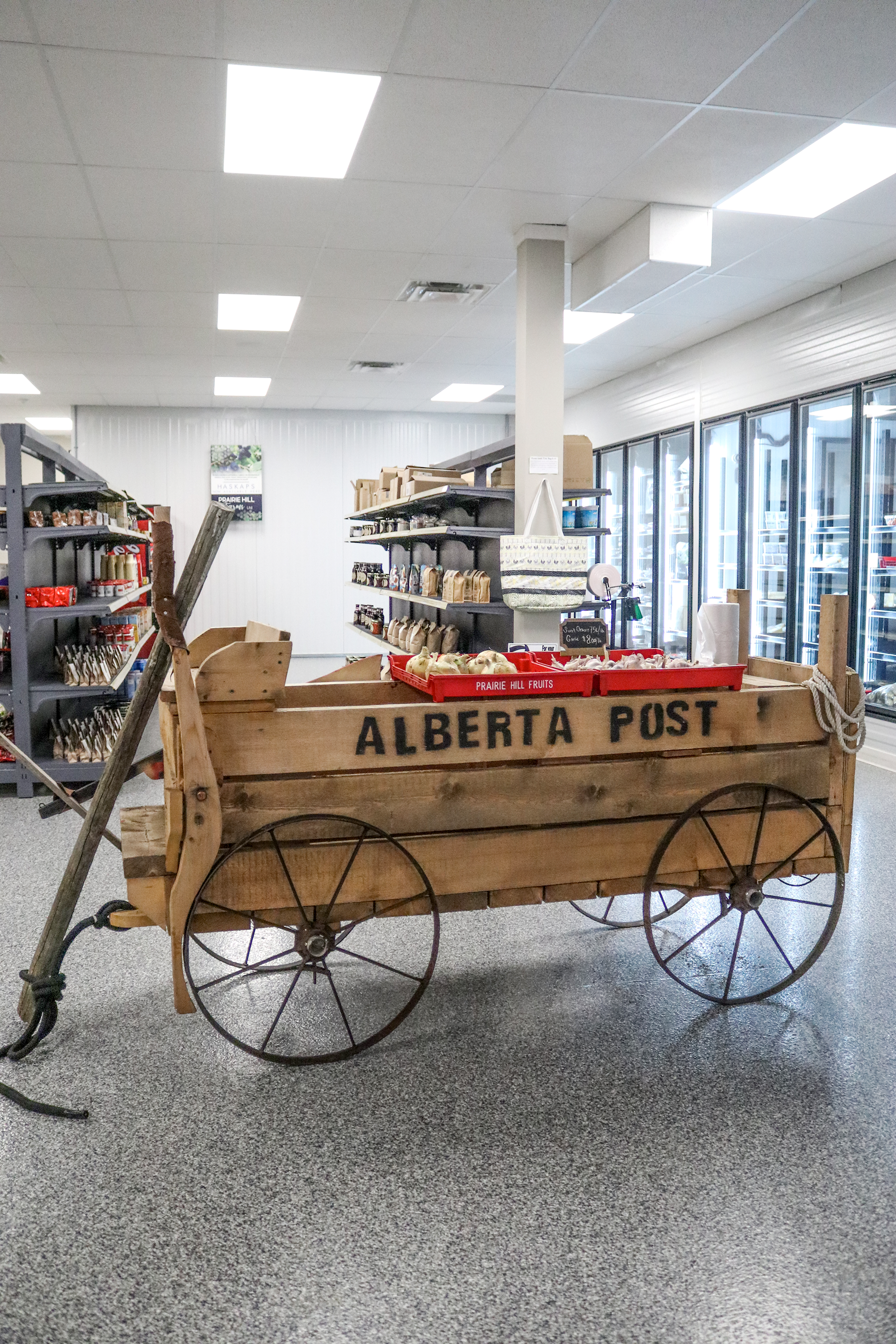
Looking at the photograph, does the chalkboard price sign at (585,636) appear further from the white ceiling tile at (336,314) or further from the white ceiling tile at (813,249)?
the white ceiling tile at (336,314)

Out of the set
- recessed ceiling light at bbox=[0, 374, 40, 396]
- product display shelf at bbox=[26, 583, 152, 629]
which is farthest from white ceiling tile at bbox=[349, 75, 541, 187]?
recessed ceiling light at bbox=[0, 374, 40, 396]

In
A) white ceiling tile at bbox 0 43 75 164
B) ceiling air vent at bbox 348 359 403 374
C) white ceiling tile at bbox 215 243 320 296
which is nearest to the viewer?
white ceiling tile at bbox 0 43 75 164

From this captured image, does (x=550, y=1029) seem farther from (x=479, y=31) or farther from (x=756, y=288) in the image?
(x=756, y=288)

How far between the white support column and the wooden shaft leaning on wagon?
3.46 metres

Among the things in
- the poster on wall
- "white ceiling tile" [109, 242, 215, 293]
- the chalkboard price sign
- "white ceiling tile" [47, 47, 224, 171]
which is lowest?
the chalkboard price sign

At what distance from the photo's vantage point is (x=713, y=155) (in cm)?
481

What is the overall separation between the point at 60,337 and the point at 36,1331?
28.1 feet

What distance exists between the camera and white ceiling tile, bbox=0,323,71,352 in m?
8.35

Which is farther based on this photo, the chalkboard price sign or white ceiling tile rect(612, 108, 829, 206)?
white ceiling tile rect(612, 108, 829, 206)

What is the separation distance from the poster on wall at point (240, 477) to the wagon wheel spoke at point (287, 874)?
429 inches

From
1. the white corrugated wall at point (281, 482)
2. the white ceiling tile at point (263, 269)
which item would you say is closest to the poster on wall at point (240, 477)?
the white corrugated wall at point (281, 482)

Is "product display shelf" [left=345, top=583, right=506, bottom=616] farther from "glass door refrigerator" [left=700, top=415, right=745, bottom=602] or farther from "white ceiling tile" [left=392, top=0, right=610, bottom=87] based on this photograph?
"glass door refrigerator" [left=700, top=415, right=745, bottom=602]

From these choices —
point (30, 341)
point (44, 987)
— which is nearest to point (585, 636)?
point (44, 987)

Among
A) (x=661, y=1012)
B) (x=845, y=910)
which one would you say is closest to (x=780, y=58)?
(x=845, y=910)
